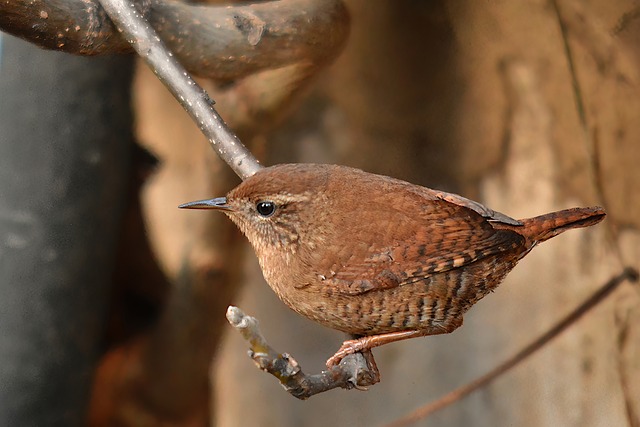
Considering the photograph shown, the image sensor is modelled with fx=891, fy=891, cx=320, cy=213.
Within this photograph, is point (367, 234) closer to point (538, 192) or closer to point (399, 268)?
point (399, 268)

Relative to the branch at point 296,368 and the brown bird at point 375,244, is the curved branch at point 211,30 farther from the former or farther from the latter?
the branch at point 296,368

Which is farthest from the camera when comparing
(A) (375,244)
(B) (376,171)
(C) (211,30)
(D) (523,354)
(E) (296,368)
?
(B) (376,171)

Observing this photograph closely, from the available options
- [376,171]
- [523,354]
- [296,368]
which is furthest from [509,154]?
[296,368]

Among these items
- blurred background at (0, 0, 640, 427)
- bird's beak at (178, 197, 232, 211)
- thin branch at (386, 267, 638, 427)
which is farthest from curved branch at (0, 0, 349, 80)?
thin branch at (386, 267, 638, 427)

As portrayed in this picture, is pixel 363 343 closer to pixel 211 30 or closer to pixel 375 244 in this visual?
pixel 375 244

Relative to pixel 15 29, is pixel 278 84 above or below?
above

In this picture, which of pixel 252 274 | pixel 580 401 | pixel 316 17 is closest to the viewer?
pixel 316 17

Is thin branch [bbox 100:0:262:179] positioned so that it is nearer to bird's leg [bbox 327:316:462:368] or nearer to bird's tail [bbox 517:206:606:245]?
bird's leg [bbox 327:316:462:368]

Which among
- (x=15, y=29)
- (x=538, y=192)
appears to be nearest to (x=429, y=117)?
(x=538, y=192)
